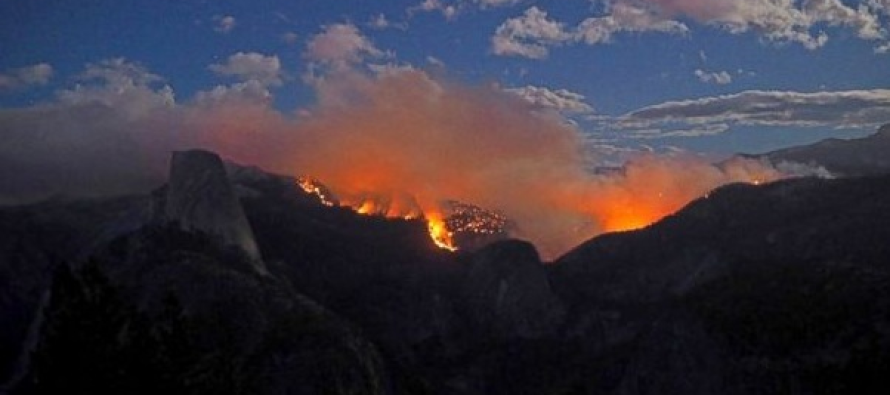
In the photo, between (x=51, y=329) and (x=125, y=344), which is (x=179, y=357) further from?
(x=51, y=329)

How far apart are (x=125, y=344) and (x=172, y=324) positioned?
6.47 metres

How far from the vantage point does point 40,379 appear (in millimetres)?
112062

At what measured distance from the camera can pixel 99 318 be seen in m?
117

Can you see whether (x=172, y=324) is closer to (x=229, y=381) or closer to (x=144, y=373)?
(x=144, y=373)

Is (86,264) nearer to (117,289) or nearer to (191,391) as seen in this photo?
(117,289)

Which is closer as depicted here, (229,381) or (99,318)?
(99,318)

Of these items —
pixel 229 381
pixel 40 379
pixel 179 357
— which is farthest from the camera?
pixel 229 381

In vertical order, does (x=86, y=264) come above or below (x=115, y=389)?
above

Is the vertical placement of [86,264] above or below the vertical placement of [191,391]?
above

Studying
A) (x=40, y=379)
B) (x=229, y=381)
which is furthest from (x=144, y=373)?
(x=229, y=381)

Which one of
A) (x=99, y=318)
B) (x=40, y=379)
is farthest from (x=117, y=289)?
(x=40, y=379)

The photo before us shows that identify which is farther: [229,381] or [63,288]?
[229,381]

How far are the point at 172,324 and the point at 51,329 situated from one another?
13332 mm

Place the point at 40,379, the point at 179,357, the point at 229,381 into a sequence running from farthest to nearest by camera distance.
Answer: the point at 229,381 < the point at 179,357 < the point at 40,379
